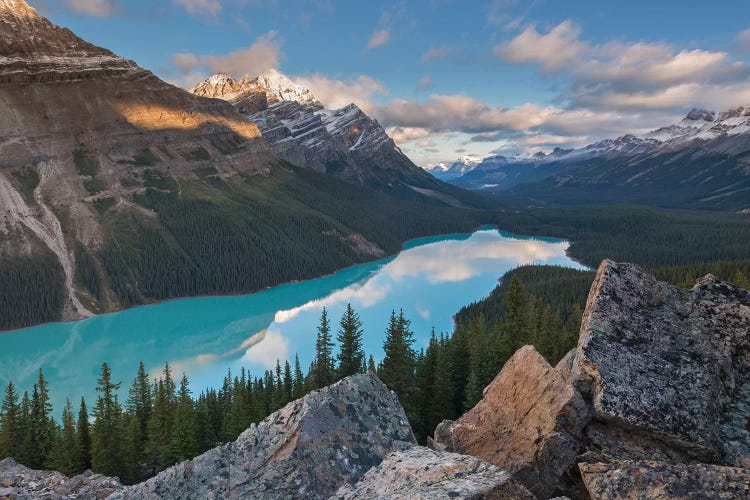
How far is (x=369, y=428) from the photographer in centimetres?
1143

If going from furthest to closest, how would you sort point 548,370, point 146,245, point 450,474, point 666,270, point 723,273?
point 146,245, point 666,270, point 723,273, point 548,370, point 450,474

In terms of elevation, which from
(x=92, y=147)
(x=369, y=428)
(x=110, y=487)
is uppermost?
(x=92, y=147)

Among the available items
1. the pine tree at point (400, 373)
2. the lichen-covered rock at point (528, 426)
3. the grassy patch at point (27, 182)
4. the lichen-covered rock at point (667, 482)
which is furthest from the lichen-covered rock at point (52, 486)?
the grassy patch at point (27, 182)

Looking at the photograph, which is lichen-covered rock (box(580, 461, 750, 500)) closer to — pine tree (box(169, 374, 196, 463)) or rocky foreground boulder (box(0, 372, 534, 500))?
rocky foreground boulder (box(0, 372, 534, 500))

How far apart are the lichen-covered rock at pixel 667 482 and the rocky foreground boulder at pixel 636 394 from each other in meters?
0.09

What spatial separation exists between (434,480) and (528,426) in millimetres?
6027

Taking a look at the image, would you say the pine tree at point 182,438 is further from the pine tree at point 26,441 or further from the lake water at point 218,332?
the lake water at point 218,332

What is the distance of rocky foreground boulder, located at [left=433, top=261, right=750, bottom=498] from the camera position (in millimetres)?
9617

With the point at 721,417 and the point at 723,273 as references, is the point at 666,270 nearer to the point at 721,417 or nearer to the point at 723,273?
the point at 723,273


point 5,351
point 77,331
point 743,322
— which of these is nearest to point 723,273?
point 743,322

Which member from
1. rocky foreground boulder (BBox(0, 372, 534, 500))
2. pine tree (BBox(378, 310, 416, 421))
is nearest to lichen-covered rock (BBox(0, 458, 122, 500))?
rocky foreground boulder (BBox(0, 372, 534, 500))

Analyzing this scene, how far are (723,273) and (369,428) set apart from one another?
5170 inches

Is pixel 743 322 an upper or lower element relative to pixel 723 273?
upper

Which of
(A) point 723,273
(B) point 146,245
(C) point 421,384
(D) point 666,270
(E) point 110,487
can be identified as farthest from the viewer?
(B) point 146,245
